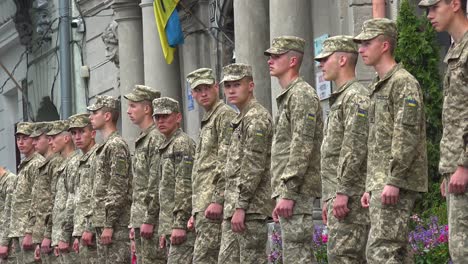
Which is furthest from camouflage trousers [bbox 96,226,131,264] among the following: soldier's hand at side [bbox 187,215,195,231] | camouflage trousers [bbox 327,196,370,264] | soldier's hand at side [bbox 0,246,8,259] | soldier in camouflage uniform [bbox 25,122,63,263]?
camouflage trousers [bbox 327,196,370,264]

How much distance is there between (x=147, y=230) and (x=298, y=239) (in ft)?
9.58

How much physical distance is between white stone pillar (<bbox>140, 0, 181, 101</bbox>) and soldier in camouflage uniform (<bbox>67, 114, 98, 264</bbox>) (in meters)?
6.58

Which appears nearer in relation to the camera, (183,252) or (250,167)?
(250,167)

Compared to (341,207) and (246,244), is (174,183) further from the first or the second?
(341,207)

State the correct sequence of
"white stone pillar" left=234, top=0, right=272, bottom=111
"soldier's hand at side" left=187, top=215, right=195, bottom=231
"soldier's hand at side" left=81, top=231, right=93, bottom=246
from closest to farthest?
"soldier's hand at side" left=187, top=215, right=195, bottom=231, "soldier's hand at side" left=81, top=231, right=93, bottom=246, "white stone pillar" left=234, top=0, right=272, bottom=111

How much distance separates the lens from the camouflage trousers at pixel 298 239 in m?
11.7

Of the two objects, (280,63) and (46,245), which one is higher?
(280,63)

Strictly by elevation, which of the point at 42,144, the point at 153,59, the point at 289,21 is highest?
the point at 153,59

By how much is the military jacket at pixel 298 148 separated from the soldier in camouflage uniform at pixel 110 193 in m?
3.48

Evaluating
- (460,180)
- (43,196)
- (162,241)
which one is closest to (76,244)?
(43,196)

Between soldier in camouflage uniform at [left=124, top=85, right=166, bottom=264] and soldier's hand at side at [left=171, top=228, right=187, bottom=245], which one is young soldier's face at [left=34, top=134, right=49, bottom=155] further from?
soldier's hand at side at [left=171, top=228, right=187, bottom=245]

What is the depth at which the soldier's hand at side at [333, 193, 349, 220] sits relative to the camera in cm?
1090

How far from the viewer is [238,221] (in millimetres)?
12258

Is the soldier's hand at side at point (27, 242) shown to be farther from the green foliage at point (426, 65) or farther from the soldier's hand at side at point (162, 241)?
the green foliage at point (426, 65)
